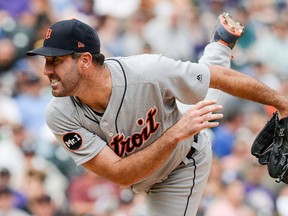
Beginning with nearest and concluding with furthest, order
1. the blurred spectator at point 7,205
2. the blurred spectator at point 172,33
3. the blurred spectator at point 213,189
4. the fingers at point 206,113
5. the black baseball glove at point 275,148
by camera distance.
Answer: the fingers at point 206,113 < the black baseball glove at point 275,148 < the blurred spectator at point 7,205 < the blurred spectator at point 213,189 < the blurred spectator at point 172,33

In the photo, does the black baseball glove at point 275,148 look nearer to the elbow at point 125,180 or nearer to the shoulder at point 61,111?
the elbow at point 125,180

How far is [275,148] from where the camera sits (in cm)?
497

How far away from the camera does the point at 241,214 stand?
24.9 ft

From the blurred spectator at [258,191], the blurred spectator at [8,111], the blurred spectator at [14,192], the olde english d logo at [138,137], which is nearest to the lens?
the olde english d logo at [138,137]

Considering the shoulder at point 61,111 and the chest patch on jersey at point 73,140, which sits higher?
the shoulder at point 61,111

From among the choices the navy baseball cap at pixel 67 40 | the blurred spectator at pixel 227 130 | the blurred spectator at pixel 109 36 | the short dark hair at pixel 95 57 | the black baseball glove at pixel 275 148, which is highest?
the navy baseball cap at pixel 67 40

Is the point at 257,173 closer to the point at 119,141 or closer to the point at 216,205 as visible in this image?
the point at 216,205

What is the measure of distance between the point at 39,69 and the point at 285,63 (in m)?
3.29

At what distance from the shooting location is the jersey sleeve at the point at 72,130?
4.67 meters

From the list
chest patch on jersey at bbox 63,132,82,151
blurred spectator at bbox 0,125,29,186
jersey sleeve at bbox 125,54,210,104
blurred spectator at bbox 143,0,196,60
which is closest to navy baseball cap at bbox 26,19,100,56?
jersey sleeve at bbox 125,54,210,104

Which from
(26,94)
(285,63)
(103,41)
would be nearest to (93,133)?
(26,94)

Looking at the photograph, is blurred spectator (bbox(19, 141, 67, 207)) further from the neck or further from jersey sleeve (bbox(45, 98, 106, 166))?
the neck

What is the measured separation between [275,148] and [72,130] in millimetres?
1244

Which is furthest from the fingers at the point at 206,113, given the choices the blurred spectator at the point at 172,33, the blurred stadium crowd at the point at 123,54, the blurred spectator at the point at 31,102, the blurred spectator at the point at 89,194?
the blurred spectator at the point at 172,33
